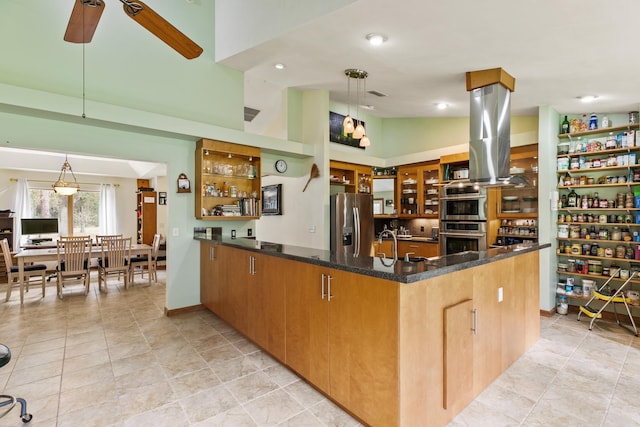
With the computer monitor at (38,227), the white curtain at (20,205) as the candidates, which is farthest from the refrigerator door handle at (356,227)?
the white curtain at (20,205)

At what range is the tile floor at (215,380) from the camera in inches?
85.3

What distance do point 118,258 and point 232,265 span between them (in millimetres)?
3582

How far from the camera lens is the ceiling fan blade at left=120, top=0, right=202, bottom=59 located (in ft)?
6.61

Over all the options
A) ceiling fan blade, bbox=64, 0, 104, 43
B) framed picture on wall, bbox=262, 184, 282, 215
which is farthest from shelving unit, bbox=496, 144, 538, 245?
ceiling fan blade, bbox=64, 0, 104, 43

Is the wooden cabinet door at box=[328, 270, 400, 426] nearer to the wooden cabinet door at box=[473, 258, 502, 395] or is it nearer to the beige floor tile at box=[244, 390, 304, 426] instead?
the beige floor tile at box=[244, 390, 304, 426]

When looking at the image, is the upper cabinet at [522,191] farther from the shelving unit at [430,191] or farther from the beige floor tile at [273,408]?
the beige floor tile at [273,408]

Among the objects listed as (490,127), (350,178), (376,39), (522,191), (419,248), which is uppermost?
(376,39)

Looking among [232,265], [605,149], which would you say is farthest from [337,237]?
[605,149]

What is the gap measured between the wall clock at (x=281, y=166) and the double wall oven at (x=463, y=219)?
2.80m

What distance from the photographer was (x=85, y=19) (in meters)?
2.13

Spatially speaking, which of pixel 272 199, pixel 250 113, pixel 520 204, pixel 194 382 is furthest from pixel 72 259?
pixel 520 204

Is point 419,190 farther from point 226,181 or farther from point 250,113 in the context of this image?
point 250,113

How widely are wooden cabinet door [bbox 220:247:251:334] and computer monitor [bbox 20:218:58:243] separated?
257 inches

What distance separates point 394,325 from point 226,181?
367 cm
